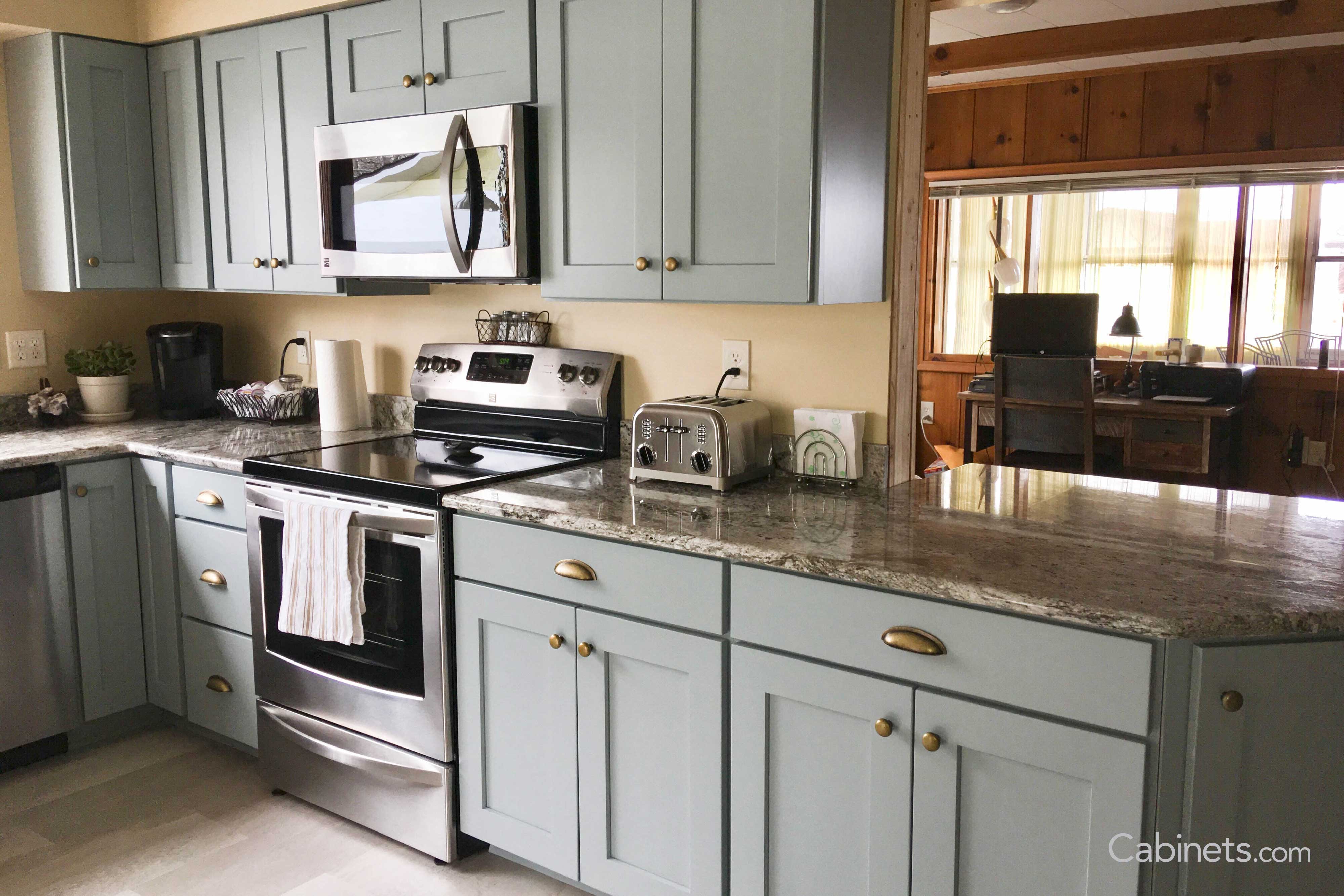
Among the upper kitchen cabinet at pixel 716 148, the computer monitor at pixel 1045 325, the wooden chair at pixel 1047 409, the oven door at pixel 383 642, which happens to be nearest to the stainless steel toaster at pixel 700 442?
the upper kitchen cabinet at pixel 716 148

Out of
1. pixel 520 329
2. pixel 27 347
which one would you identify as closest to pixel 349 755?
pixel 520 329

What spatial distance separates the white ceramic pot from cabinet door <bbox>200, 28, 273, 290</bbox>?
569 millimetres

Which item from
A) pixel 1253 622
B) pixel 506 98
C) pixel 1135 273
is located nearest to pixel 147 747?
pixel 506 98

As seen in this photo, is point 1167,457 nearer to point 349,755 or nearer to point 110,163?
point 349,755

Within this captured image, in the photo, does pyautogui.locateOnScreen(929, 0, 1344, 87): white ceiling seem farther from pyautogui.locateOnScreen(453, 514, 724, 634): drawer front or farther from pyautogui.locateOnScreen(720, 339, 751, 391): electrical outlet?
pyautogui.locateOnScreen(453, 514, 724, 634): drawer front

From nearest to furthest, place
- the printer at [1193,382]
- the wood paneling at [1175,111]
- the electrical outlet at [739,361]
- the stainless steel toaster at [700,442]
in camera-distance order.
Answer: the stainless steel toaster at [700,442] < the electrical outlet at [739,361] < the printer at [1193,382] < the wood paneling at [1175,111]

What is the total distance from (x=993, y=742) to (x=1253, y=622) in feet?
1.37

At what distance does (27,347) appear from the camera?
343 centimetres

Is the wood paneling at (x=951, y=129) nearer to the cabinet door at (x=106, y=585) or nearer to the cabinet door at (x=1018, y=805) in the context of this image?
the cabinet door at (x=106, y=585)

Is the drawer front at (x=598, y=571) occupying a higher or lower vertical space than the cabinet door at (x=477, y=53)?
lower

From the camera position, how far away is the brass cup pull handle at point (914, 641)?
1.67 metres

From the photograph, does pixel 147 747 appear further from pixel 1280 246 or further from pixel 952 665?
pixel 1280 246

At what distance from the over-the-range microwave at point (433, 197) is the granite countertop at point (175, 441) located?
53 cm

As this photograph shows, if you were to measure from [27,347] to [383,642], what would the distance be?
75.4 inches
